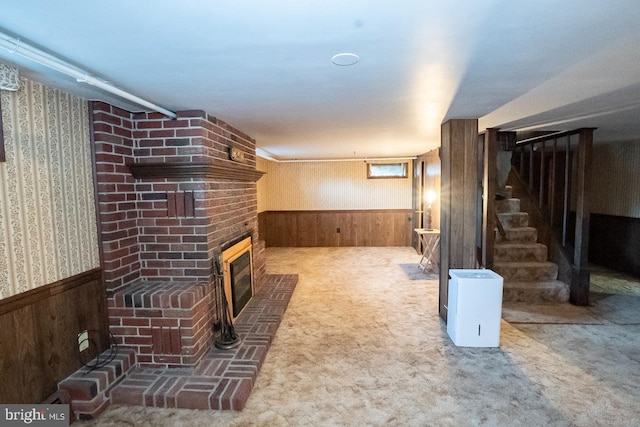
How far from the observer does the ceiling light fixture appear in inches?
59.0

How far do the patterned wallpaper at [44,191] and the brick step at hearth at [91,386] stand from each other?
636 mm

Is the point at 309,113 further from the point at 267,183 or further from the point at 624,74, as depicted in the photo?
the point at 267,183

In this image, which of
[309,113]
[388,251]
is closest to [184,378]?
[309,113]

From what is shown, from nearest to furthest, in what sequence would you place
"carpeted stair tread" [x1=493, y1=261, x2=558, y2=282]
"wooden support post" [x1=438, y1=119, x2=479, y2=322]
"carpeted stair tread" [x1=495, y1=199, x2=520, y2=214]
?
"wooden support post" [x1=438, y1=119, x2=479, y2=322] < "carpeted stair tread" [x1=493, y1=261, x2=558, y2=282] < "carpeted stair tread" [x1=495, y1=199, x2=520, y2=214]

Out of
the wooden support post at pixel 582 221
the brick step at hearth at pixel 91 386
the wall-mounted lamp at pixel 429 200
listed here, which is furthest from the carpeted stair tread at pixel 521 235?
the brick step at hearth at pixel 91 386

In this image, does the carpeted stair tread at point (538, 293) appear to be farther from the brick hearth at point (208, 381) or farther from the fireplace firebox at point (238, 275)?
the fireplace firebox at point (238, 275)

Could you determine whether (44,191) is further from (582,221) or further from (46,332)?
(582,221)

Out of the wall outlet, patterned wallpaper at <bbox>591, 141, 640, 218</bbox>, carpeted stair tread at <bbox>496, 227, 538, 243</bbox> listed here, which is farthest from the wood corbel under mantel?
patterned wallpaper at <bbox>591, 141, 640, 218</bbox>

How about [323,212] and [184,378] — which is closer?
[184,378]

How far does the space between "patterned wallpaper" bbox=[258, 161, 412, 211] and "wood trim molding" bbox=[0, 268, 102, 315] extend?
4819 millimetres

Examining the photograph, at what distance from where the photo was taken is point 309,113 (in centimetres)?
268

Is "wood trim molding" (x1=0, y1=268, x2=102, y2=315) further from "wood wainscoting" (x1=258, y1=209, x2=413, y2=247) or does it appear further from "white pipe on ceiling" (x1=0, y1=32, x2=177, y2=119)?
"wood wainscoting" (x1=258, y1=209, x2=413, y2=247)

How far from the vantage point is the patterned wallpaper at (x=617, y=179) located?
16.2 feet

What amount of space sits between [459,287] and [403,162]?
467 centimetres
